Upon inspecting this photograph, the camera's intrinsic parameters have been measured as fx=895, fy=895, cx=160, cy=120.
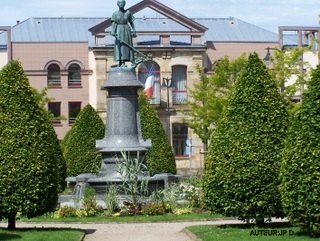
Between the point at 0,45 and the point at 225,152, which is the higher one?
the point at 0,45

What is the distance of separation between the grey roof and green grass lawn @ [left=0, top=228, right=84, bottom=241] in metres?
43.3

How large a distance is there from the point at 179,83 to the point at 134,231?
43.0m

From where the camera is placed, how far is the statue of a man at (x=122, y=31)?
29766mm

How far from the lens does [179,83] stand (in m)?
63.7

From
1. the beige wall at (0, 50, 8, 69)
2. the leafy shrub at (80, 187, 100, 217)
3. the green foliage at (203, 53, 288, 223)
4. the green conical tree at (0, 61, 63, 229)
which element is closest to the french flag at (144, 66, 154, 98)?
the beige wall at (0, 50, 8, 69)

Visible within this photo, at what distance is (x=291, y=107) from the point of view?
4100 cm

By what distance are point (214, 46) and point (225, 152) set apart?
46.0 metres

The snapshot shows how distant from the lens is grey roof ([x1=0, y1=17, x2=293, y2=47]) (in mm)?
64188

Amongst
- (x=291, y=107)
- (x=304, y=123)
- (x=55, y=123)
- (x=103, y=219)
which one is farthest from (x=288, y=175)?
(x=55, y=123)

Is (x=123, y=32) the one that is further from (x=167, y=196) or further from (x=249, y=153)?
(x=249, y=153)

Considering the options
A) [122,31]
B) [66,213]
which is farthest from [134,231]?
[122,31]

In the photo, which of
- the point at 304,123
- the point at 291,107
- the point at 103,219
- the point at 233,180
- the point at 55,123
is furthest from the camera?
the point at 55,123

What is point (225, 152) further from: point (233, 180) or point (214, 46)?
point (214, 46)

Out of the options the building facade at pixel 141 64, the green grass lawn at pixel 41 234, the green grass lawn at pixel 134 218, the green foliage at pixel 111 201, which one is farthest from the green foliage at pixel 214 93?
the green grass lawn at pixel 41 234
